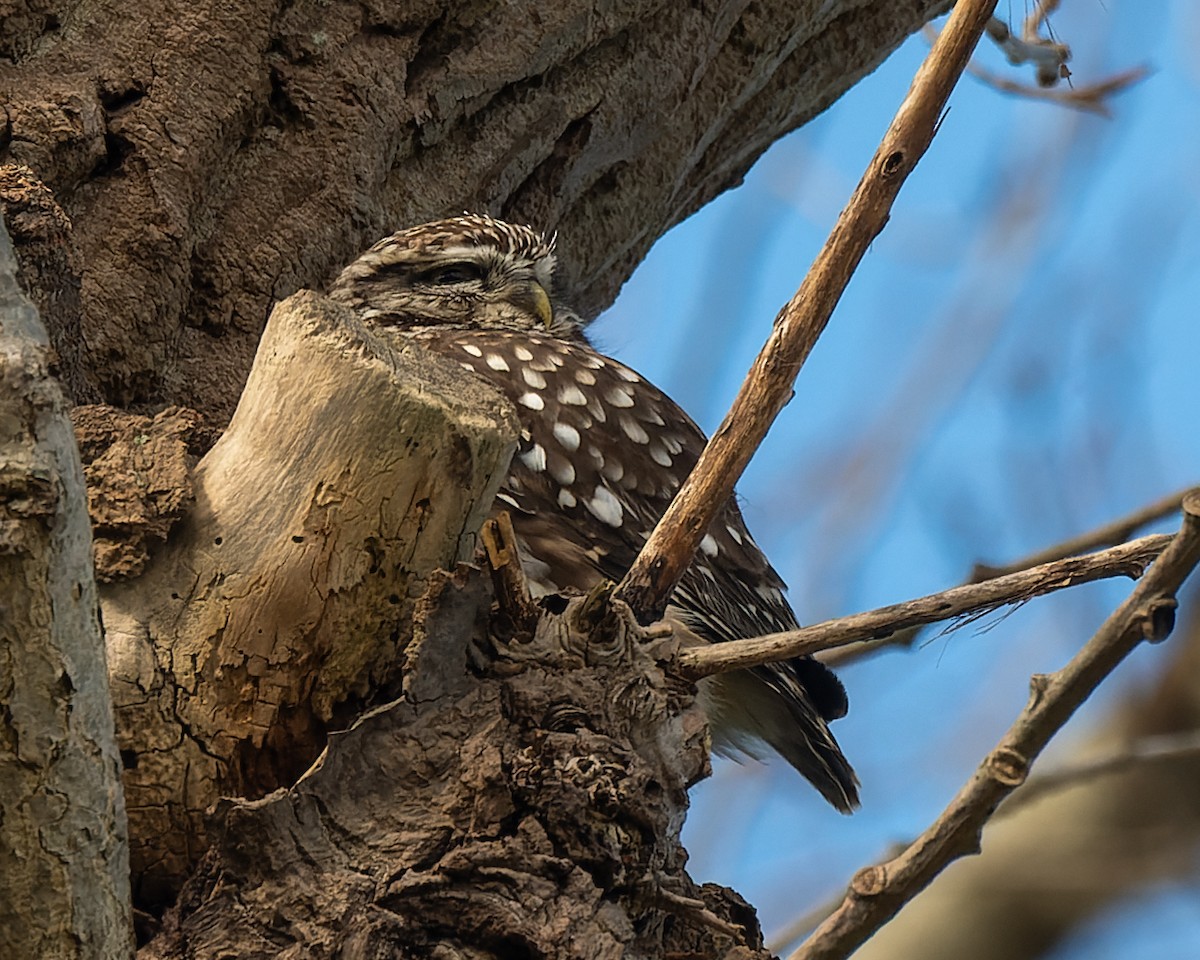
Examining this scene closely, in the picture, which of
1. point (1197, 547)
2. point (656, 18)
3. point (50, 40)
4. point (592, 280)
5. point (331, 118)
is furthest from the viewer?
point (592, 280)

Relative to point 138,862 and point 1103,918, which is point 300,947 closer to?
point 138,862

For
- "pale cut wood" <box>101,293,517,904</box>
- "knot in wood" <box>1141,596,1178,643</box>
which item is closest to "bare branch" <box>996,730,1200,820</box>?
"knot in wood" <box>1141,596,1178,643</box>

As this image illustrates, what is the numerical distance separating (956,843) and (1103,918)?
1.73 meters

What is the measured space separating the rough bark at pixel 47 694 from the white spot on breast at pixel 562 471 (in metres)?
1.50

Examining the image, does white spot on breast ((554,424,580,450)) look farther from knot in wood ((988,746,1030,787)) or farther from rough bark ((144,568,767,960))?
knot in wood ((988,746,1030,787))

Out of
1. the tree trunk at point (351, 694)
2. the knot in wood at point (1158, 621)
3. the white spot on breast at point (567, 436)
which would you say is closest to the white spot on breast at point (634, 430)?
the white spot on breast at point (567, 436)

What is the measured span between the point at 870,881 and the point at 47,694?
867mm

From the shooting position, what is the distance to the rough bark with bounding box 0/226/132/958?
1429mm

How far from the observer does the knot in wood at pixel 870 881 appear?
1728 mm

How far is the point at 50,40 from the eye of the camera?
2.88 metres

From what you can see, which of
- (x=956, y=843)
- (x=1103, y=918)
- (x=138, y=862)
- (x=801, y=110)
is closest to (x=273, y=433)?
(x=138, y=862)

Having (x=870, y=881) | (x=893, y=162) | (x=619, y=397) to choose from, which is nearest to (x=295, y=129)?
(x=619, y=397)

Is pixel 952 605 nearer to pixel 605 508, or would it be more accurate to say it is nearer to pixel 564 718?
pixel 564 718

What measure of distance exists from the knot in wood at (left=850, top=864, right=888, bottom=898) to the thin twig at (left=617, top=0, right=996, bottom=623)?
1.48 feet
